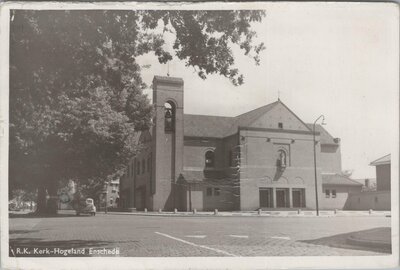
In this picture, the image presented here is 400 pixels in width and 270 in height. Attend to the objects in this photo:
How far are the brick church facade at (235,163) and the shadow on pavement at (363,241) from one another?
2.92 metres

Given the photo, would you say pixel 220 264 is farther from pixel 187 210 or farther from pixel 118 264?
pixel 187 210

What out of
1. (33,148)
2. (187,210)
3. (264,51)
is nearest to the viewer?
(264,51)

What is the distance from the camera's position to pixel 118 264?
6.41 meters

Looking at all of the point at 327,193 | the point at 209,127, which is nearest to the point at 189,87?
the point at 209,127

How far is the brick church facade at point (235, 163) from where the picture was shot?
11.2 m

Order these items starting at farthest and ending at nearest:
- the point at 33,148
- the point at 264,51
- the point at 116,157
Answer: the point at 116,157 < the point at 33,148 < the point at 264,51

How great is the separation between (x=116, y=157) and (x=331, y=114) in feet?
28.6

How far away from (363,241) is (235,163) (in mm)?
5034

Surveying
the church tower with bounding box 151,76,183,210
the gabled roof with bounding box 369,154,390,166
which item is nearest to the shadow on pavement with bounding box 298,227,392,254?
the gabled roof with bounding box 369,154,390,166

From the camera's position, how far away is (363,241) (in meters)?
6.85

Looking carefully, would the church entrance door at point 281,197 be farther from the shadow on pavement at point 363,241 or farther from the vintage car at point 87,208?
the vintage car at point 87,208

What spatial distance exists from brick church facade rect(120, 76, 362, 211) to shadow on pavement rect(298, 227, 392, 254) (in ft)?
9.57

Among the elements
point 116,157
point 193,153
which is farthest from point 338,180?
point 116,157

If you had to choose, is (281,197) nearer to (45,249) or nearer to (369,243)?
(369,243)
